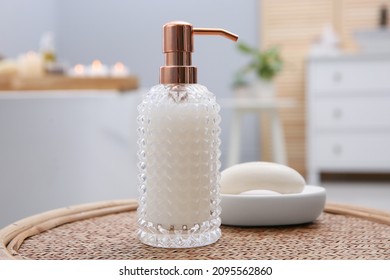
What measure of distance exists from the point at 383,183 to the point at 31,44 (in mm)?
2113

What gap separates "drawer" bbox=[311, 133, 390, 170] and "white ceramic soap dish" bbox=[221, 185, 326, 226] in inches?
99.4

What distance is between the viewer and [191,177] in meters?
0.44

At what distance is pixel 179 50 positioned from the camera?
1.45 ft

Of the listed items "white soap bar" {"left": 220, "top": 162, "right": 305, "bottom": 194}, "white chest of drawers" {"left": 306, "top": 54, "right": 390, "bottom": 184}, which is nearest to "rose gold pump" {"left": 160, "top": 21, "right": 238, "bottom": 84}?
"white soap bar" {"left": 220, "top": 162, "right": 305, "bottom": 194}

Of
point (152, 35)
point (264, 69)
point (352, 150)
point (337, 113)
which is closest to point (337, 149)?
point (352, 150)

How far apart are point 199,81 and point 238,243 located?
2890 millimetres

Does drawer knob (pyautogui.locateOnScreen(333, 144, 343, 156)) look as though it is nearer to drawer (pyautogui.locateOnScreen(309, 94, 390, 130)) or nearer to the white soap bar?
drawer (pyautogui.locateOnScreen(309, 94, 390, 130))

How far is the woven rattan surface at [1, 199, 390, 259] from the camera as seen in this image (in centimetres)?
43

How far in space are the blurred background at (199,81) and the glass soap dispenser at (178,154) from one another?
3.30 feet

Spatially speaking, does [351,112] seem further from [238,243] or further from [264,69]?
[238,243]

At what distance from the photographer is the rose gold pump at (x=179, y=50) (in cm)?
44

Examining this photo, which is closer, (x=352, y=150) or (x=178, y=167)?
(x=178, y=167)

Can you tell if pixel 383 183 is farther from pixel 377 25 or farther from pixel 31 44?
pixel 31 44

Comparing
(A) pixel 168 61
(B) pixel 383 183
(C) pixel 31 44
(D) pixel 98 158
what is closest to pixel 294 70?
(B) pixel 383 183
